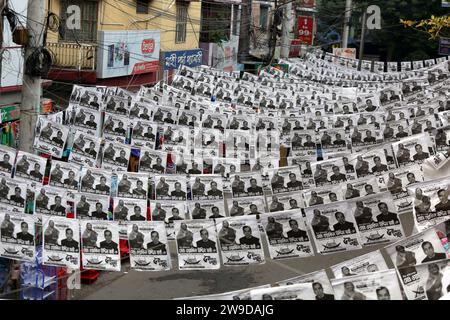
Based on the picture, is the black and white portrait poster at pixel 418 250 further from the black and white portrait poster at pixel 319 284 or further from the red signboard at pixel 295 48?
the red signboard at pixel 295 48

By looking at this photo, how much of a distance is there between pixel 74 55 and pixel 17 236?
14.8m

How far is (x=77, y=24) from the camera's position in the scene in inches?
832

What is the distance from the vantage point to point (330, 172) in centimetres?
1319

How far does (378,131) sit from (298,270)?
3882 mm

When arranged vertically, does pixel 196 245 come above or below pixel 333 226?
below

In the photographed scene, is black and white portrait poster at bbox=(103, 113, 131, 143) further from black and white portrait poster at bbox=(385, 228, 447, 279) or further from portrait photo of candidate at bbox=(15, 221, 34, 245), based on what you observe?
black and white portrait poster at bbox=(385, 228, 447, 279)

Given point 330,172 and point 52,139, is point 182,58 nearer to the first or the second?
point 52,139

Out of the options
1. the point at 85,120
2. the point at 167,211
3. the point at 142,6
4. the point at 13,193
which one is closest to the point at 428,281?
the point at 167,211

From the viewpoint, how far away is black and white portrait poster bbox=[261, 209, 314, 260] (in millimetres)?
10289

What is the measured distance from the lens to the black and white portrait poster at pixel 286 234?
33.8 ft

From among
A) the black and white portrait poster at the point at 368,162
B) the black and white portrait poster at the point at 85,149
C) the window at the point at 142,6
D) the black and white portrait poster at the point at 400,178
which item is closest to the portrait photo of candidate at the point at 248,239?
the black and white portrait poster at the point at 400,178

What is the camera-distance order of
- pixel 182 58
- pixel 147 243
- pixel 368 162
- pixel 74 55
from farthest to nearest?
pixel 182 58, pixel 74 55, pixel 368 162, pixel 147 243

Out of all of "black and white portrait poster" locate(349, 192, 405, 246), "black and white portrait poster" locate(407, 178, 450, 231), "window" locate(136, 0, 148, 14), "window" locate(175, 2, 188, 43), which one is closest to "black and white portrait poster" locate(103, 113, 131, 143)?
"black and white portrait poster" locate(349, 192, 405, 246)

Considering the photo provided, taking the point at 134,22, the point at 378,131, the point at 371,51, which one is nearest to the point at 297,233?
the point at 378,131
